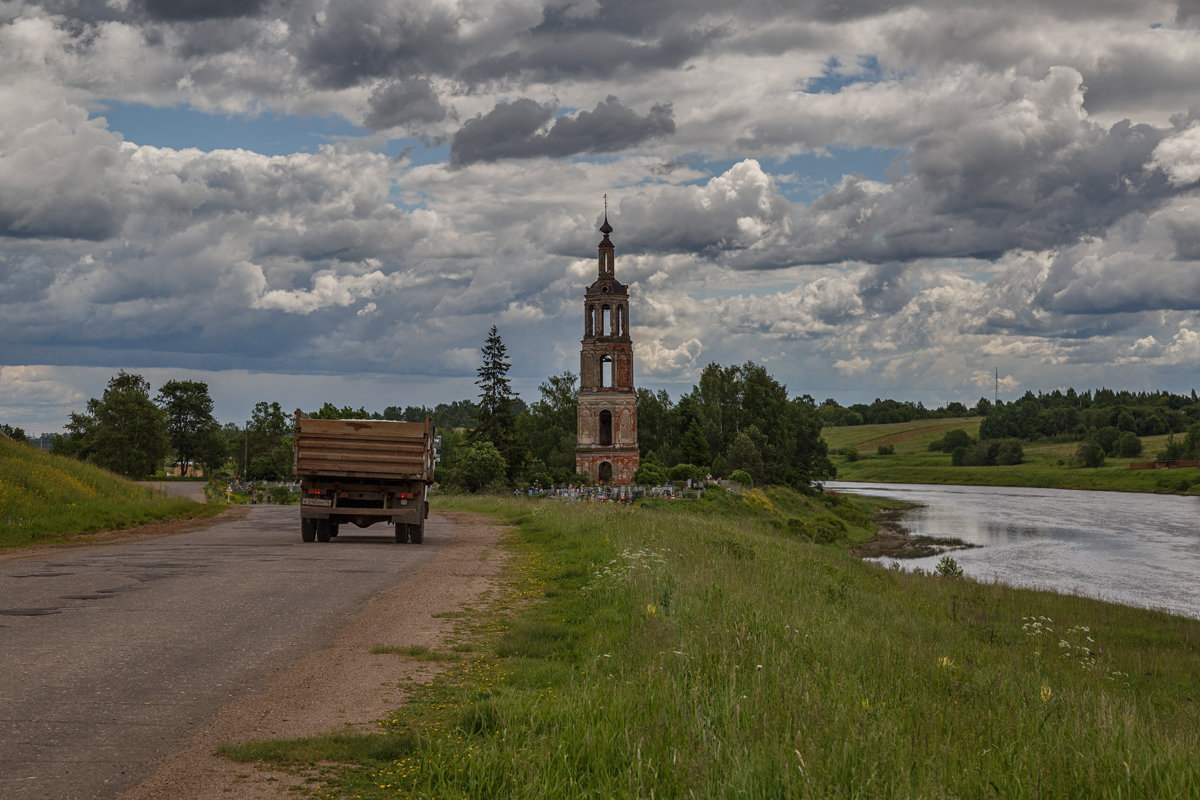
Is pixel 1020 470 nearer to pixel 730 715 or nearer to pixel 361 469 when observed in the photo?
pixel 361 469

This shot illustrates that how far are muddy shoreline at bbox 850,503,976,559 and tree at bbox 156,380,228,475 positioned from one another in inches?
3024

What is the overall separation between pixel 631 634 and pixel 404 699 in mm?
2625

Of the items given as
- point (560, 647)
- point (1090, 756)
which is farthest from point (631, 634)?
point (1090, 756)

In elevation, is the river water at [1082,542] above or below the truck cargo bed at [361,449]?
below

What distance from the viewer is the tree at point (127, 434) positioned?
86.6 meters

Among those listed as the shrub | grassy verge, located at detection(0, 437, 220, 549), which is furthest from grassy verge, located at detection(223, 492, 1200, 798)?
the shrub

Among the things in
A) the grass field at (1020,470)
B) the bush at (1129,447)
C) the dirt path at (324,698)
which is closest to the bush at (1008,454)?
the grass field at (1020,470)

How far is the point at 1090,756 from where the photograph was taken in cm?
518

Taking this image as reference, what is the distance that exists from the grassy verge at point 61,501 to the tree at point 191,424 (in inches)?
3258

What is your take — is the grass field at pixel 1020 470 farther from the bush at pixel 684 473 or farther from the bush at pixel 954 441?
the bush at pixel 684 473

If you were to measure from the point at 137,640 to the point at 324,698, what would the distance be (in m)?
2.87

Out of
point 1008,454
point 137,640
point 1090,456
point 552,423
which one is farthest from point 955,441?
point 137,640

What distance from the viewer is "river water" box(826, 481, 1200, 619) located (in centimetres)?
3397

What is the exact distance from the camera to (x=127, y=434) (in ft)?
286
